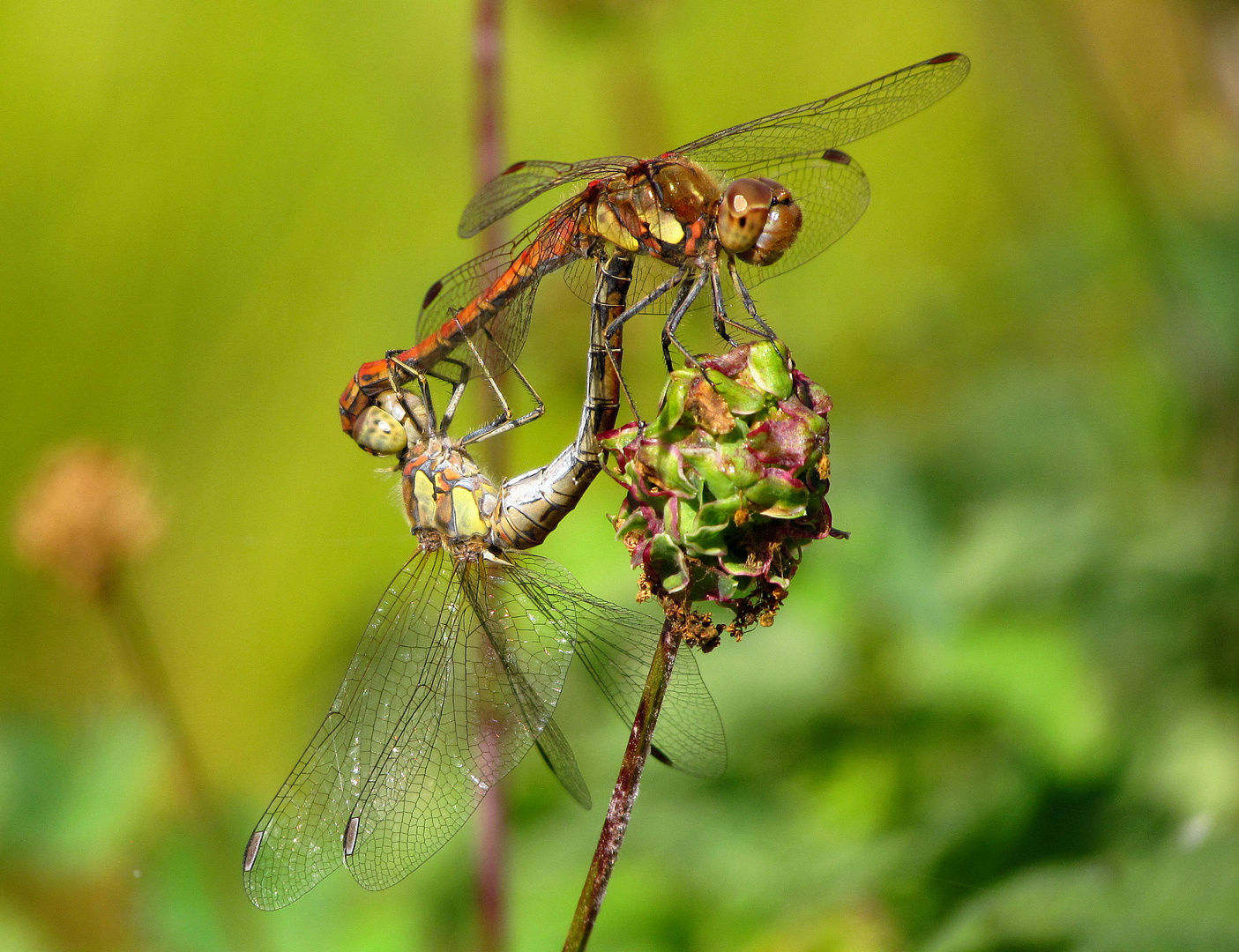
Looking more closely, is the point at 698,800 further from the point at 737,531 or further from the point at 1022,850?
the point at 737,531

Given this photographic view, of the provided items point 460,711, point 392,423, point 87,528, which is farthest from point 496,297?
point 87,528

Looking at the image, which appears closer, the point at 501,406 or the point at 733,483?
the point at 733,483

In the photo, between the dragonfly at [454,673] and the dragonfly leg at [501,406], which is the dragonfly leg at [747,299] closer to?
the dragonfly at [454,673]

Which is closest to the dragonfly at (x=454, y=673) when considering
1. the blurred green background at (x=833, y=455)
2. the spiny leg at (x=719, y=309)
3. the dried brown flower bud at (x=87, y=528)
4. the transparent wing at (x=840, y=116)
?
the spiny leg at (x=719, y=309)

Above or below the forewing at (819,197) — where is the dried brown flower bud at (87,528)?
below

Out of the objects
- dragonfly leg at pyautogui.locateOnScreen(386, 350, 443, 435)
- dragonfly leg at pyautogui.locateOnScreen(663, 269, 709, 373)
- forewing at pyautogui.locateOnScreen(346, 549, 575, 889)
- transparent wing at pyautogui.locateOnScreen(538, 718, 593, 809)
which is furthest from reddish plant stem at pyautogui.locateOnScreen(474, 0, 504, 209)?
transparent wing at pyautogui.locateOnScreen(538, 718, 593, 809)

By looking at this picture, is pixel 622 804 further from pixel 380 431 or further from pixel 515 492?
pixel 380 431

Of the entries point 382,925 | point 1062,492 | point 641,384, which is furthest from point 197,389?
point 1062,492
